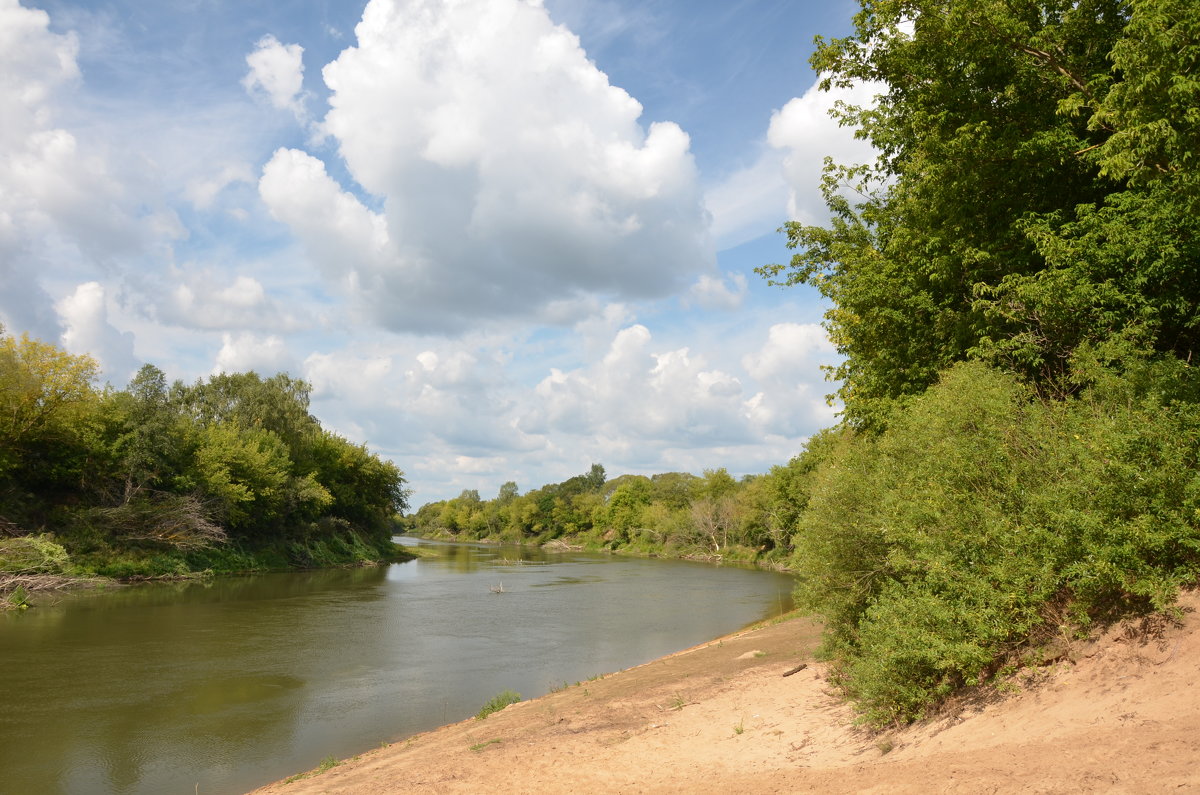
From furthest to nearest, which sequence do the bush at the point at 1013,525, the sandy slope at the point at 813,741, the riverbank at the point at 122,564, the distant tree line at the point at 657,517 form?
the distant tree line at the point at 657,517 < the riverbank at the point at 122,564 < the bush at the point at 1013,525 < the sandy slope at the point at 813,741

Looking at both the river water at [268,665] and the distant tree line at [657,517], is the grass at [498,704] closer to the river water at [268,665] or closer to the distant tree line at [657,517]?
the river water at [268,665]

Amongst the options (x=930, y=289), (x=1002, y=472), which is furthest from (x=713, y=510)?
(x=1002, y=472)

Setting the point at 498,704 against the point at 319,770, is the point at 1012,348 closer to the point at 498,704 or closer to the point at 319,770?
the point at 498,704

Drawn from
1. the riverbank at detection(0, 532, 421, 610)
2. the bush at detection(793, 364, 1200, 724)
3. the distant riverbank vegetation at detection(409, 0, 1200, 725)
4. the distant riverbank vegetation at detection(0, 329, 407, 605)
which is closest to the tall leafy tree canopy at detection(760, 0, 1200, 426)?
the distant riverbank vegetation at detection(409, 0, 1200, 725)

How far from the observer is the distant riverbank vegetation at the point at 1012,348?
7.98 metres

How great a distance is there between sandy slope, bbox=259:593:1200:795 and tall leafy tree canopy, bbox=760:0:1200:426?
5.46 metres

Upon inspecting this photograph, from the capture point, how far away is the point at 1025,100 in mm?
13625

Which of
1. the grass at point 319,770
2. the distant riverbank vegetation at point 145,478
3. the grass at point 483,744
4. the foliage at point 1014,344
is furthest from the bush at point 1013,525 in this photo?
the distant riverbank vegetation at point 145,478

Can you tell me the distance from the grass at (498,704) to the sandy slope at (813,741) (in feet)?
1.89

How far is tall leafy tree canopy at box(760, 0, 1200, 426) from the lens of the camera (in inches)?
342

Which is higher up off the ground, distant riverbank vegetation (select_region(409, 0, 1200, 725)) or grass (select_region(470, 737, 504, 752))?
distant riverbank vegetation (select_region(409, 0, 1200, 725))

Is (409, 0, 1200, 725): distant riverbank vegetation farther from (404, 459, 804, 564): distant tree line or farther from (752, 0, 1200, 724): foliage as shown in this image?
(404, 459, 804, 564): distant tree line

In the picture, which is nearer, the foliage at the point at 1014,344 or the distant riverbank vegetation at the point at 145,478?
the foliage at the point at 1014,344

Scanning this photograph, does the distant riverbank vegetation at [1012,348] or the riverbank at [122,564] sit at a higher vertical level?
the distant riverbank vegetation at [1012,348]
